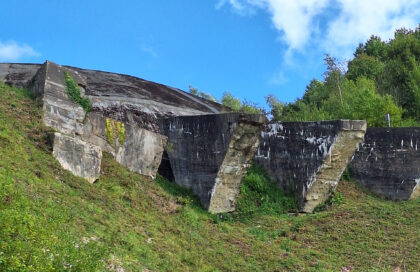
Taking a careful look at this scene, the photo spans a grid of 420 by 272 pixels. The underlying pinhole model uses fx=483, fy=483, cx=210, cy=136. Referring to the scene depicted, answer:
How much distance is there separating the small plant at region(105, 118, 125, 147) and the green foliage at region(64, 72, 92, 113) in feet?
1.77

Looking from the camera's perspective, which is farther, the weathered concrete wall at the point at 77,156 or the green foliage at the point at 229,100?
the green foliage at the point at 229,100

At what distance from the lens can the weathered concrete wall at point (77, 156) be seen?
8.32 metres

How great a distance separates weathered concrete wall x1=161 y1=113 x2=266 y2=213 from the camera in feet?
36.4

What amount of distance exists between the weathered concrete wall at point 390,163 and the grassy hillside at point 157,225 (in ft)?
1.59

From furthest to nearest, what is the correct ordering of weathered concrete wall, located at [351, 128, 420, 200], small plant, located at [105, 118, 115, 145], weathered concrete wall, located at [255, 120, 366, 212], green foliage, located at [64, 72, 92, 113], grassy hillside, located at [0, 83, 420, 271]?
weathered concrete wall, located at [351, 128, 420, 200] → weathered concrete wall, located at [255, 120, 366, 212] → small plant, located at [105, 118, 115, 145] → green foliage, located at [64, 72, 92, 113] → grassy hillside, located at [0, 83, 420, 271]

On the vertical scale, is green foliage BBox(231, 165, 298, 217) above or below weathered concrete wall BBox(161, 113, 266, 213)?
below

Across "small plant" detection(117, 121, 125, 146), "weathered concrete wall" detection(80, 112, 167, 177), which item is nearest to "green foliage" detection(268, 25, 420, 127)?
"weathered concrete wall" detection(80, 112, 167, 177)

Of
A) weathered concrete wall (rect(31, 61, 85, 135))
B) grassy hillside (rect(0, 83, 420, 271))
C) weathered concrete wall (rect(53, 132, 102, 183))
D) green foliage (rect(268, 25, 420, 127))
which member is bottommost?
grassy hillside (rect(0, 83, 420, 271))

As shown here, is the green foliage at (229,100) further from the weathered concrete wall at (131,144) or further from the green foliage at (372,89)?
the weathered concrete wall at (131,144)

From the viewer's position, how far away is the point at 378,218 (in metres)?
11.6

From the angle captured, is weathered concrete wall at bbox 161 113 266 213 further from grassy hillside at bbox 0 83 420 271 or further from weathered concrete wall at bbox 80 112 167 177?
weathered concrete wall at bbox 80 112 167 177

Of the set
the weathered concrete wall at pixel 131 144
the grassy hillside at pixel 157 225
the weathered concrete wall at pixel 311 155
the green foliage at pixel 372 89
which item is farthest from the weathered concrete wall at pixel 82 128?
the green foliage at pixel 372 89

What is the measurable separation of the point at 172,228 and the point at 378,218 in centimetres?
555

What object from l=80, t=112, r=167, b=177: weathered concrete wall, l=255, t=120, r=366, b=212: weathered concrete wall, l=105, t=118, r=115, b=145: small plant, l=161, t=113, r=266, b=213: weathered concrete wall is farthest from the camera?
l=255, t=120, r=366, b=212: weathered concrete wall
